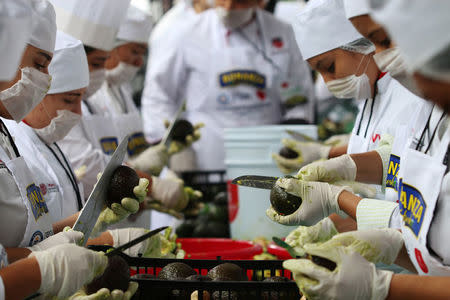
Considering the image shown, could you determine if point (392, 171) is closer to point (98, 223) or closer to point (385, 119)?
point (385, 119)

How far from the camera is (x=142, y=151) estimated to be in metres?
4.45

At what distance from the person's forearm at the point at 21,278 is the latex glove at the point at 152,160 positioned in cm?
239

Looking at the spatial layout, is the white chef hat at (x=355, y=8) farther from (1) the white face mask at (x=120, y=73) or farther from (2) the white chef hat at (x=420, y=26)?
(1) the white face mask at (x=120, y=73)

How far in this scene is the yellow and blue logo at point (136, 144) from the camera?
4279mm

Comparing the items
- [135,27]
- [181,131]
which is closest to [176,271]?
[181,131]

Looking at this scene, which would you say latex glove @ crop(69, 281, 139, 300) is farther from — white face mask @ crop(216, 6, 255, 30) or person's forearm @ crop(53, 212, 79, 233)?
white face mask @ crop(216, 6, 255, 30)

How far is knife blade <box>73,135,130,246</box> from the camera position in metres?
2.09

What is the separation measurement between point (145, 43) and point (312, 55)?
1897 mm

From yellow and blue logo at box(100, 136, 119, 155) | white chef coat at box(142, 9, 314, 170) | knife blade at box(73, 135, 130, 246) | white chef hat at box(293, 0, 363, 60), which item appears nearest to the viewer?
knife blade at box(73, 135, 130, 246)

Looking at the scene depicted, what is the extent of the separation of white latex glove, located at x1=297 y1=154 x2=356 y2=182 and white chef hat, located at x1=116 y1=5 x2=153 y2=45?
2.19 m

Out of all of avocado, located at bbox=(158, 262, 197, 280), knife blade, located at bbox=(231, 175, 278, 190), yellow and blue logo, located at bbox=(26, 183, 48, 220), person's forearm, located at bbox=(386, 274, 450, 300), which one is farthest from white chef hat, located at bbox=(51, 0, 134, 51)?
person's forearm, located at bbox=(386, 274, 450, 300)

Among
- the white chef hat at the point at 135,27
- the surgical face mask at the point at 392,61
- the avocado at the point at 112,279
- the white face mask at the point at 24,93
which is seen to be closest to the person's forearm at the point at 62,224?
the white face mask at the point at 24,93

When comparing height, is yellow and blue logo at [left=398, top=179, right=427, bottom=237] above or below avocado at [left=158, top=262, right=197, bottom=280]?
above

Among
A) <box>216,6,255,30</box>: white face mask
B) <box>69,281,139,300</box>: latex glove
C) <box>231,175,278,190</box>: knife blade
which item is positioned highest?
<box>216,6,255,30</box>: white face mask
